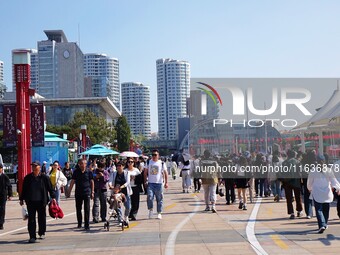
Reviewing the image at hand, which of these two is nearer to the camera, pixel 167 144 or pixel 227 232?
pixel 227 232

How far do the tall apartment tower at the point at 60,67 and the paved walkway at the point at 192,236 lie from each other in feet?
460

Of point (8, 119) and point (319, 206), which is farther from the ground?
point (8, 119)

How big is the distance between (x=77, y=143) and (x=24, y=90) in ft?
94.2

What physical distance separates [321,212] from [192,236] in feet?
9.20

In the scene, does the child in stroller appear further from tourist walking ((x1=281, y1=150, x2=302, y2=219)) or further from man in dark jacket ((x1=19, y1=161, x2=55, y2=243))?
tourist walking ((x1=281, y1=150, x2=302, y2=219))

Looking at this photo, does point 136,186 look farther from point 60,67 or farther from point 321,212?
point 60,67

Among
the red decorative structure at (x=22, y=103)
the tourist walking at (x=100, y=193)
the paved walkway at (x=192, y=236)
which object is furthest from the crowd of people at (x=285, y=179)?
the red decorative structure at (x=22, y=103)

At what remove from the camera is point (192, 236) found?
459 inches

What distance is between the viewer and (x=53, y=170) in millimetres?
18094

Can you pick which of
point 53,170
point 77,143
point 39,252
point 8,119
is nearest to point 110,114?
point 77,143

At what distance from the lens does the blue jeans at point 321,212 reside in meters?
11.7

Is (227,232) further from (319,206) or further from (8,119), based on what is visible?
(8,119)

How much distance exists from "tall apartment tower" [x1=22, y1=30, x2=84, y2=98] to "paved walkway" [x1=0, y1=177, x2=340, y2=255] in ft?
460

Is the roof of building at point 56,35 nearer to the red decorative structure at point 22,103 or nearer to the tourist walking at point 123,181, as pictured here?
the red decorative structure at point 22,103
